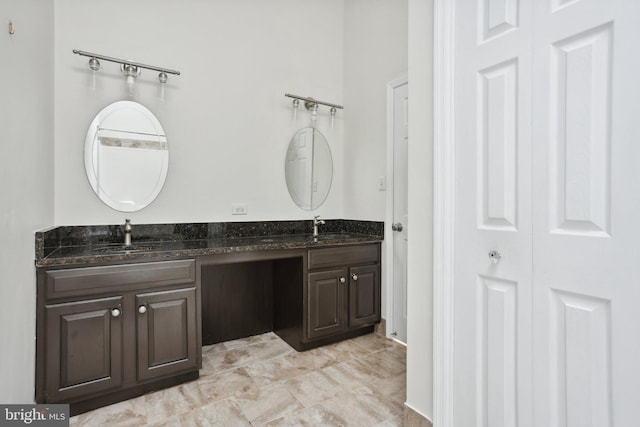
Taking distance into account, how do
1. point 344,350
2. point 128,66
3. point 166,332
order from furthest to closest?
point 344,350
point 128,66
point 166,332

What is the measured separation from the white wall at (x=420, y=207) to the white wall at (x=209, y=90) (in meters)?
1.63

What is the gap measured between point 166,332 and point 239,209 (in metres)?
1.14

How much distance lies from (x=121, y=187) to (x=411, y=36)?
6.79 ft

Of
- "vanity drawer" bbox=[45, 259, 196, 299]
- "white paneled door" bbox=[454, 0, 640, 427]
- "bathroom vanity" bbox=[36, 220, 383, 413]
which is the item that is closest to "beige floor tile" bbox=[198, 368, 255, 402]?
"bathroom vanity" bbox=[36, 220, 383, 413]

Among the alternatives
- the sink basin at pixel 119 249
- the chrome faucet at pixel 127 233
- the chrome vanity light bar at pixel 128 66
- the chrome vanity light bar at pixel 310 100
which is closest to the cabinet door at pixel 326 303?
the sink basin at pixel 119 249

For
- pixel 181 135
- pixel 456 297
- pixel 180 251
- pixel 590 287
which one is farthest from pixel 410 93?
pixel 181 135

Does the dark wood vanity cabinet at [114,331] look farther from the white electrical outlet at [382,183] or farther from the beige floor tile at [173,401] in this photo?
the white electrical outlet at [382,183]

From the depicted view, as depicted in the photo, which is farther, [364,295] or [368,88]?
[368,88]

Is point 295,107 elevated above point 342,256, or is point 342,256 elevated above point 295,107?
point 295,107

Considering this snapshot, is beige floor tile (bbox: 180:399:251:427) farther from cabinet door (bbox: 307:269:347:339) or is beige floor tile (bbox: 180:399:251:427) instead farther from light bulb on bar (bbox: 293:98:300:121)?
light bulb on bar (bbox: 293:98:300:121)

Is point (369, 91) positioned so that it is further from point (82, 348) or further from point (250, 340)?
point (82, 348)

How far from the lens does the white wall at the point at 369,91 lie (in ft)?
8.97

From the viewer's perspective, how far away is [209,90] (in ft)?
8.62

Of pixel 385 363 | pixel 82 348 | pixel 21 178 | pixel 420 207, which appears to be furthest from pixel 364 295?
pixel 21 178
